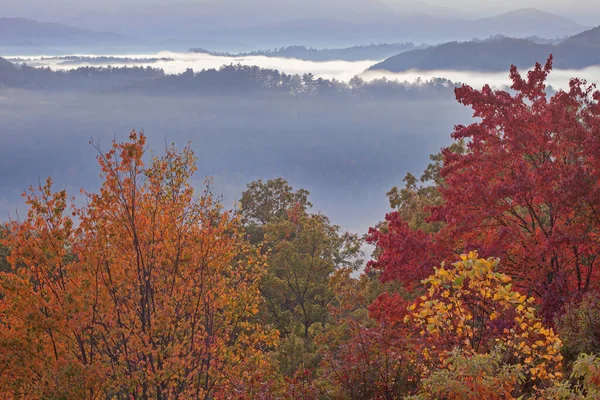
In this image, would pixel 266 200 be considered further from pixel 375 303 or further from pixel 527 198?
pixel 527 198

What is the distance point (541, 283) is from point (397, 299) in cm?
351

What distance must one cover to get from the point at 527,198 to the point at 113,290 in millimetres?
10053

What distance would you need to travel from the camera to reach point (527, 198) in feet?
45.2

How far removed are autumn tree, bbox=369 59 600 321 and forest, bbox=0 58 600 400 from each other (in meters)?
0.05

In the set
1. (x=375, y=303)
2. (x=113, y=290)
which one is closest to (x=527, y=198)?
(x=375, y=303)

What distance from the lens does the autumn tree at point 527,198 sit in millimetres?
12805

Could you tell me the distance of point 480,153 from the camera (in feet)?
49.8

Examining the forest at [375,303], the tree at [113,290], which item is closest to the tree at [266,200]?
the forest at [375,303]

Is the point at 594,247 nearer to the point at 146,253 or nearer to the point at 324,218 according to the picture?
the point at 146,253

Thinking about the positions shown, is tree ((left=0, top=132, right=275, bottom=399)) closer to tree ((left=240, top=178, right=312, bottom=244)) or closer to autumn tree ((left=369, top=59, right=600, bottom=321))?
autumn tree ((left=369, top=59, right=600, bottom=321))

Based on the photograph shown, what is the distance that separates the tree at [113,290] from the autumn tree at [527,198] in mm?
5125

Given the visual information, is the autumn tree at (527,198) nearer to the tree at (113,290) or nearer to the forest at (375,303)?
the forest at (375,303)

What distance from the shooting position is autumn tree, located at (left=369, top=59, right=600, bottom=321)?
12.8m

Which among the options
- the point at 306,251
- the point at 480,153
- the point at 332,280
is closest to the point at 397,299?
the point at 480,153
